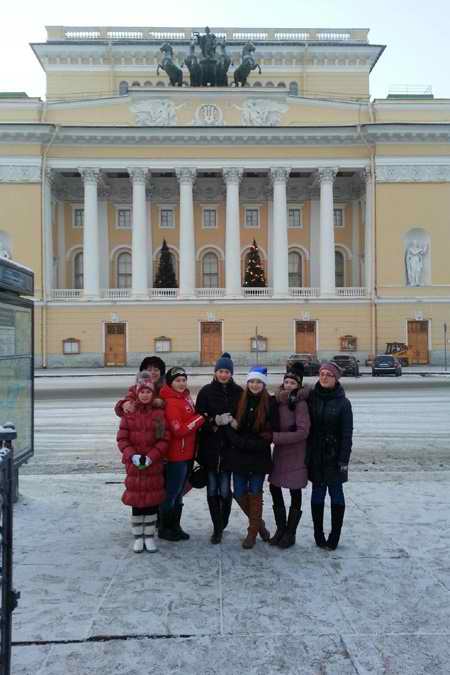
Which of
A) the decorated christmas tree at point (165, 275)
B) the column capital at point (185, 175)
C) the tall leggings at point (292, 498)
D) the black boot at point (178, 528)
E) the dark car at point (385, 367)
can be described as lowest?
the black boot at point (178, 528)

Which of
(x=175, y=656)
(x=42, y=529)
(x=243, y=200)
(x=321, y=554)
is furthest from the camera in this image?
(x=243, y=200)

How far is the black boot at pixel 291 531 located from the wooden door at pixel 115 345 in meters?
32.8

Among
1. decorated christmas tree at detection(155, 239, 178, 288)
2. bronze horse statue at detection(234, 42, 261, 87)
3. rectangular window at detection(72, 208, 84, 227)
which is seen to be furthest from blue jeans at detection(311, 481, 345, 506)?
rectangular window at detection(72, 208, 84, 227)

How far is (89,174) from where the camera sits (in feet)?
123

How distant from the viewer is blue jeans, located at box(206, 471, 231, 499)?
225 inches

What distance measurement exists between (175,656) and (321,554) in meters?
2.13

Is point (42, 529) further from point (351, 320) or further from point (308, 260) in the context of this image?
point (308, 260)

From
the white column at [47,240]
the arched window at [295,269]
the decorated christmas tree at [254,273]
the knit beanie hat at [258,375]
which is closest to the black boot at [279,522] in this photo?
the knit beanie hat at [258,375]

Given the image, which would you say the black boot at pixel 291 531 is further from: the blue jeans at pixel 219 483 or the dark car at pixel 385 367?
the dark car at pixel 385 367

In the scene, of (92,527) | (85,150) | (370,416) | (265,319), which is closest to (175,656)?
(92,527)

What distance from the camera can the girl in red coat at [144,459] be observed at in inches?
210

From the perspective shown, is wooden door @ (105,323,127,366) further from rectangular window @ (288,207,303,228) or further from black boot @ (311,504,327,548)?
black boot @ (311,504,327,548)

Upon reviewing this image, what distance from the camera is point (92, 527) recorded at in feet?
20.0

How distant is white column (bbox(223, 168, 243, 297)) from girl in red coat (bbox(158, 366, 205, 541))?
32.1 m
